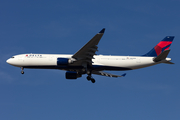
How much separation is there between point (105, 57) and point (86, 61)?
3.76 meters

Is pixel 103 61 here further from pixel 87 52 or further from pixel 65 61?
pixel 65 61

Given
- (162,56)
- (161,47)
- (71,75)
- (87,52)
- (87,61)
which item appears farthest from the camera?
(71,75)

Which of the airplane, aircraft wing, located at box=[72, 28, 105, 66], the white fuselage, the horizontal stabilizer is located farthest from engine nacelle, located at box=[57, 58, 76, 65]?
the horizontal stabilizer

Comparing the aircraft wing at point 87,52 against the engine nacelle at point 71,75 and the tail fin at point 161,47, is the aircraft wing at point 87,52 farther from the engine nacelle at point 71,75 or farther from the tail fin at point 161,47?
the tail fin at point 161,47

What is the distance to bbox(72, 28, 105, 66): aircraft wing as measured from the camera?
4641cm

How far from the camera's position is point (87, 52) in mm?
49938

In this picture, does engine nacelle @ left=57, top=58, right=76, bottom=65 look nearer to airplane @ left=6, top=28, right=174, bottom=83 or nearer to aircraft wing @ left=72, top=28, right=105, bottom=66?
airplane @ left=6, top=28, right=174, bottom=83

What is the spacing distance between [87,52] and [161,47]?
568 inches

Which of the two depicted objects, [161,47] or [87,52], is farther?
[161,47]

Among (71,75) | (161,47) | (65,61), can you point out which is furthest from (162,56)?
(71,75)

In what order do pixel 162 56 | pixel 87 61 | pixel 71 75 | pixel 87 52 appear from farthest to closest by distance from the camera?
pixel 71 75 → pixel 87 61 → pixel 162 56 → pixel 87 52

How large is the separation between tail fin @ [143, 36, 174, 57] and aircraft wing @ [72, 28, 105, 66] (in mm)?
11128

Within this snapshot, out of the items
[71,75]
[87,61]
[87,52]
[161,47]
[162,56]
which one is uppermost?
[161,47]

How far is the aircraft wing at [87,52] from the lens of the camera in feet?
152
